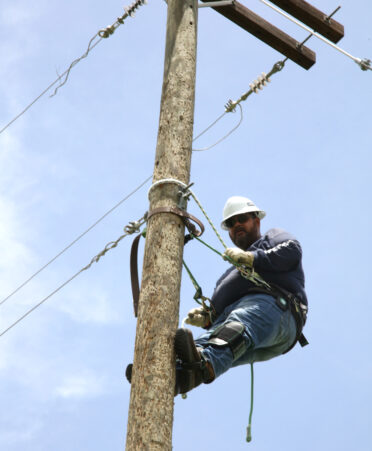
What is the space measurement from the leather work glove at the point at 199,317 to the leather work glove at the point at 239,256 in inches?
24.1

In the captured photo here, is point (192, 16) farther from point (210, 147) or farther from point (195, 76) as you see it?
point (210, 147)

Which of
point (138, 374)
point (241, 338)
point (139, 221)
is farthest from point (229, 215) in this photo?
point (138, 374)

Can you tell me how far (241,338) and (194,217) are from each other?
29.2 inches

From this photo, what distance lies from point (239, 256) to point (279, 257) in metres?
0.32

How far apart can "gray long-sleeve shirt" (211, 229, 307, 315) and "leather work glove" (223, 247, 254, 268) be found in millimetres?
50

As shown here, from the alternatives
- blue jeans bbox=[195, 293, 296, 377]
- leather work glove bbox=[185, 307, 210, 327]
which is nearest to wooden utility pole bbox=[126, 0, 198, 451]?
blue jeans bbox=[195, 293, 296, 377]

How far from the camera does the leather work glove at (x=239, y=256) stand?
15.6ft

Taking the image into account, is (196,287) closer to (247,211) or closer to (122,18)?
(247,211)

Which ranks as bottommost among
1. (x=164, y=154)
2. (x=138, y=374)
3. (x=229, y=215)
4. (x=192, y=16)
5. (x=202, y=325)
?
(x=138, y=374)

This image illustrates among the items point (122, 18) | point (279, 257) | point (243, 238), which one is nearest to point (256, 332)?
point (279, 257)

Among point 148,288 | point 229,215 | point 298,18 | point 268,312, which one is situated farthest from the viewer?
point 298,18

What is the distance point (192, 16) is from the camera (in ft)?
17.1

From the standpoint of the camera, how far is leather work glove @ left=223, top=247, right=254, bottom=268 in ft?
Result: 15.6

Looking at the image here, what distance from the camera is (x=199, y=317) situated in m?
5.25
